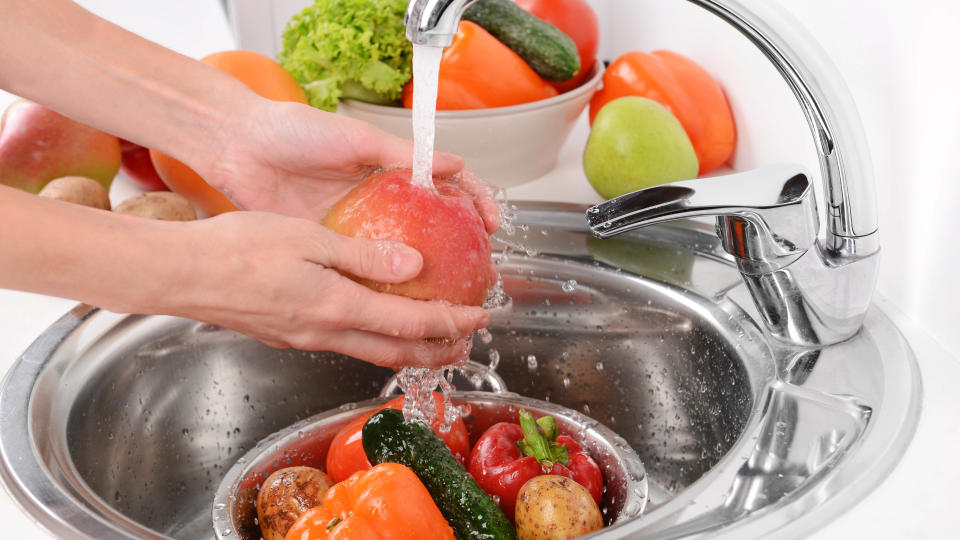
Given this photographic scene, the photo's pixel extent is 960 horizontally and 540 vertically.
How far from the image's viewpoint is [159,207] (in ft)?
3.98

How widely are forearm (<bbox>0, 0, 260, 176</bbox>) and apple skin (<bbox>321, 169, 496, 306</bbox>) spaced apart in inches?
10.0

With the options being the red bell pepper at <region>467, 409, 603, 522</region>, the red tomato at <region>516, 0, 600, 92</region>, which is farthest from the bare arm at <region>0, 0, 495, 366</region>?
the red tomato at <region>516, 0, 600, 92</region>

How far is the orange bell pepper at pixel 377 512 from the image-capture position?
75 centimetres

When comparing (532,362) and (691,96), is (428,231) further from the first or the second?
(691,96)

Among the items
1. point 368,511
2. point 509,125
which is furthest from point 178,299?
point 509,125

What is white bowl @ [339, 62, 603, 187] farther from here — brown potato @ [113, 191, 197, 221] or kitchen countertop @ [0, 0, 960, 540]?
brown potato @ [113, 191, 197, 221]

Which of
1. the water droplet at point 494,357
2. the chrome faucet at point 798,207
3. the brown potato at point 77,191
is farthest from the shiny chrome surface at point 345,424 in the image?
the brown potato at point 77,191

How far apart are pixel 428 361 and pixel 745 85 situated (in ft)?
2.28

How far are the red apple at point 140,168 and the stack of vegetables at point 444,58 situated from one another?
0.87 ft

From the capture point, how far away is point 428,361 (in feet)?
3.00

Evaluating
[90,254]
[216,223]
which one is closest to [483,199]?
[216,223]

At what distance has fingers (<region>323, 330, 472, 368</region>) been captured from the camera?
865 mm

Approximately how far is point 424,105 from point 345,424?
388 mm

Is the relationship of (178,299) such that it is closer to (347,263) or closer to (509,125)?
(347,263)
